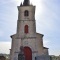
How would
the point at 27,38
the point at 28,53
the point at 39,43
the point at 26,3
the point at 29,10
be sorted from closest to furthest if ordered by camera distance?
the point at 28,53, the point at 27,38, the point at 39,43, the point at 29,10, the point at 26,3

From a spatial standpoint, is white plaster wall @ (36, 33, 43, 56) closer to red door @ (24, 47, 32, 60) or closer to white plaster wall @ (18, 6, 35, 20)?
red door @ (24, 47, 32, 60)

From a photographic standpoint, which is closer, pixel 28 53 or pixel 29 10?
pixel 28 53

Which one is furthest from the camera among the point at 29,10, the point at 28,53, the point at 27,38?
the point at 29,10

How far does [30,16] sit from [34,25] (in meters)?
1.99

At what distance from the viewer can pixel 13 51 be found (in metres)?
32.2

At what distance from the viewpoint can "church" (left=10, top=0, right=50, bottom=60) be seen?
1251 inches

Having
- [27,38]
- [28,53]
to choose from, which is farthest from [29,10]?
[28,53]

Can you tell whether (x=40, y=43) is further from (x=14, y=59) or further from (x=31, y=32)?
(x=14, y=59)

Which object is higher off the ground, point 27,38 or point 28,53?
point 27,38

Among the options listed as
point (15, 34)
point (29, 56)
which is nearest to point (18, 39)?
point (15, 34)

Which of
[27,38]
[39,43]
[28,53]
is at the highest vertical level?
[27,38]

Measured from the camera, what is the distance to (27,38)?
3244 cm

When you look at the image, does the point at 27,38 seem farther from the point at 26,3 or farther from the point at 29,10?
the point at 26,3

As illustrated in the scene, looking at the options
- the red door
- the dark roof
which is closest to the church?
the red door
